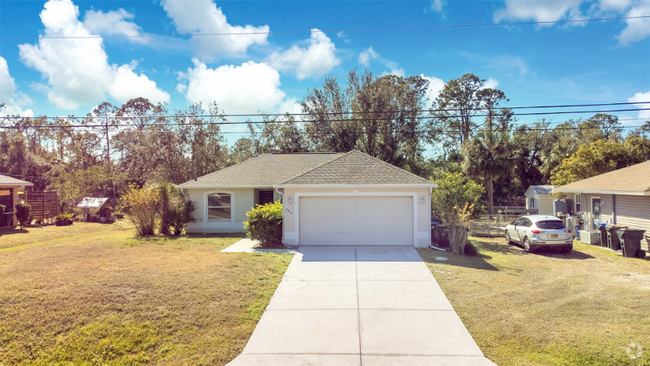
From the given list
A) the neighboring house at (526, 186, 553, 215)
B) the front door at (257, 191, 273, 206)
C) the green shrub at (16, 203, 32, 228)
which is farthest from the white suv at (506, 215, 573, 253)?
the green shrub at (16, 203, 32, 228)

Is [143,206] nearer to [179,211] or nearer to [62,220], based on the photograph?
[179,211]

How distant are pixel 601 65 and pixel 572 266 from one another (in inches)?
353

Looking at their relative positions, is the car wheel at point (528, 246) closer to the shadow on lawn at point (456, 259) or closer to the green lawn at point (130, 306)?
the shadow on lawn at point (456, 259)

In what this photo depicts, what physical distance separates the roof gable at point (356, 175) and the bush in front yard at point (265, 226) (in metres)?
1.29

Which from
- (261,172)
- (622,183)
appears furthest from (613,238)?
(261,172)

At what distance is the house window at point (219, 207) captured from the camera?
1811 centimetres

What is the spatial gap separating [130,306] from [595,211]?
1988 centimetres

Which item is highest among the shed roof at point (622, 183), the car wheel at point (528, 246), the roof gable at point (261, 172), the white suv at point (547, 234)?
the roof gable at point (261, 172)

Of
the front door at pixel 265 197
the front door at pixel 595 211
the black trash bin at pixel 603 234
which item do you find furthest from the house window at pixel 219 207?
the front door at pixel 595 211

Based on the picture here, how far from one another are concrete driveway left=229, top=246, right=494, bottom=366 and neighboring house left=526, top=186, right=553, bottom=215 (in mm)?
24873

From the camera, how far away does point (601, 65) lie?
47.5 feet

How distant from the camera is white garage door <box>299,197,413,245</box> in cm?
1370

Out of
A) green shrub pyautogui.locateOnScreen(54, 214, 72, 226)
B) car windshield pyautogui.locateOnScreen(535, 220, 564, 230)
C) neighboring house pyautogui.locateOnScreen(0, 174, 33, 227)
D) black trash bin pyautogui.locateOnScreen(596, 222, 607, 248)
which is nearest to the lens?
car windshield pyautogui.locateOnScreen(535, 220, 564, 230)

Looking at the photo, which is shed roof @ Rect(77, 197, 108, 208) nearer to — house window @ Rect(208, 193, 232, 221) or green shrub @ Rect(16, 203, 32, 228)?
green shrub @ Rect(16, 203, 32, 228)
